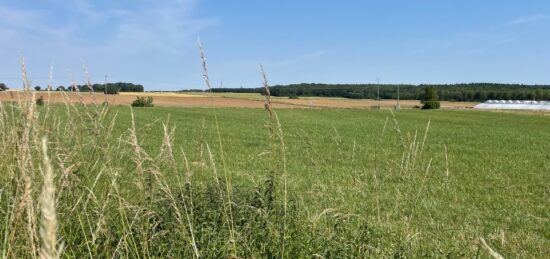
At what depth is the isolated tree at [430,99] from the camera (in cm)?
10169

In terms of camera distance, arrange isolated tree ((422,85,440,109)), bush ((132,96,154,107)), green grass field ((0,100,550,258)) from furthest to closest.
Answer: isolated tree ((422,85,440,109)), bush ((132,96,154,107)), green grass field ((0,100,550,258))

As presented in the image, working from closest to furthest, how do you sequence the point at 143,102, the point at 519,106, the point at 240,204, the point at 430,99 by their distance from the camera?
→ the point at 240,204, the point at 143,102, the point at 519,106, the point at 430,99

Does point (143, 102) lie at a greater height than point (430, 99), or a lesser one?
greater

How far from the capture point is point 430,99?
10550cm

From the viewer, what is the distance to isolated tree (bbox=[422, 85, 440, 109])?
102 meters

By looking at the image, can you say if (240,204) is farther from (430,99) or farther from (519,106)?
(519,106)

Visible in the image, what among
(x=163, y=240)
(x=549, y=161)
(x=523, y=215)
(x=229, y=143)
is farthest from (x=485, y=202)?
(x=229, y=143)

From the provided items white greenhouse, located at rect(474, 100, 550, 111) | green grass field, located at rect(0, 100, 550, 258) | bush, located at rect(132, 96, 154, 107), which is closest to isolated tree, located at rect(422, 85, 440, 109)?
white greenhouse, located at rect(474, 100, 550, 111)

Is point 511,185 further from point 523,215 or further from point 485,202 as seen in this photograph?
point 523,215

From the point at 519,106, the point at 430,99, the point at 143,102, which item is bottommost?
the point at 519,106

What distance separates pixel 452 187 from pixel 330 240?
8.17m

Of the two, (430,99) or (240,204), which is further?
(430,99)

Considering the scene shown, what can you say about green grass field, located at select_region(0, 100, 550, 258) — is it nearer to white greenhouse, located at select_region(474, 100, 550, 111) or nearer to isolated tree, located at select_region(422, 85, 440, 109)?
isolated tree, located at select_region(422, 85, 440, 109)

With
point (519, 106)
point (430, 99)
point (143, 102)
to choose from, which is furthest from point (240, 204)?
point (519, 106)
